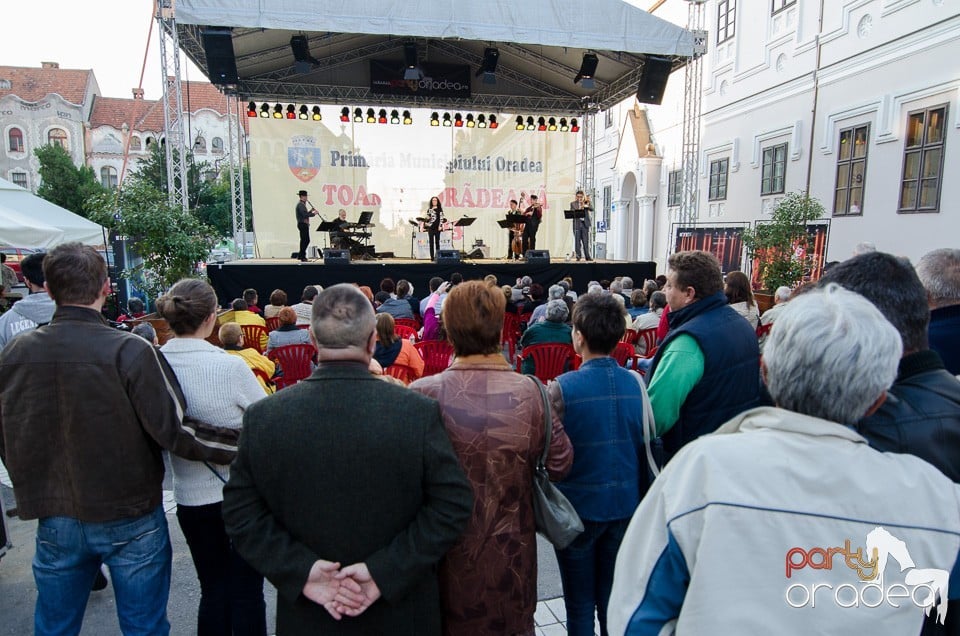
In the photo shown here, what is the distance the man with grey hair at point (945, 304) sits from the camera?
6.72 feet

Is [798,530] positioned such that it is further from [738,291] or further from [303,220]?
[303,220]

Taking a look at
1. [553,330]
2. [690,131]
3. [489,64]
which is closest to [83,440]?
[553,330]

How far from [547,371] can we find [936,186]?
320 inches

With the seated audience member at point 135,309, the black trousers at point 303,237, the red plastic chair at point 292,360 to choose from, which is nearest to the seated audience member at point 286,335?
the red plastic chair at point 292,360

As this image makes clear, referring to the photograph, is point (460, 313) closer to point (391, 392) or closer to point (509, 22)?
point (391, 392)

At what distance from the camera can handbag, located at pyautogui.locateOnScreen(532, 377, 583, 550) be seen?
5.58 ft

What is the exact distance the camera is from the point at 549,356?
473 cm

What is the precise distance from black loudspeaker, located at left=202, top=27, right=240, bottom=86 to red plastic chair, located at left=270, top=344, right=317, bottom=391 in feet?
21.8

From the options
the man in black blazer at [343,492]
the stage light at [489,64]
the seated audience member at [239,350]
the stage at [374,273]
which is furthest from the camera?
the stage light at [489,64]

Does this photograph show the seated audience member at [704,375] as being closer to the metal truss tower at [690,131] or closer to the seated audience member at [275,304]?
the seated audience member at [275,304]

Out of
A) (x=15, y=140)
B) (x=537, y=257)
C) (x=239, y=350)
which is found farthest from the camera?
(x=15, y=140)

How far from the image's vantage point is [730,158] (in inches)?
565

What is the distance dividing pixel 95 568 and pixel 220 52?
30.2 feet

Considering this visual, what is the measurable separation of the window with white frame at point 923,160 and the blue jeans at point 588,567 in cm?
979
